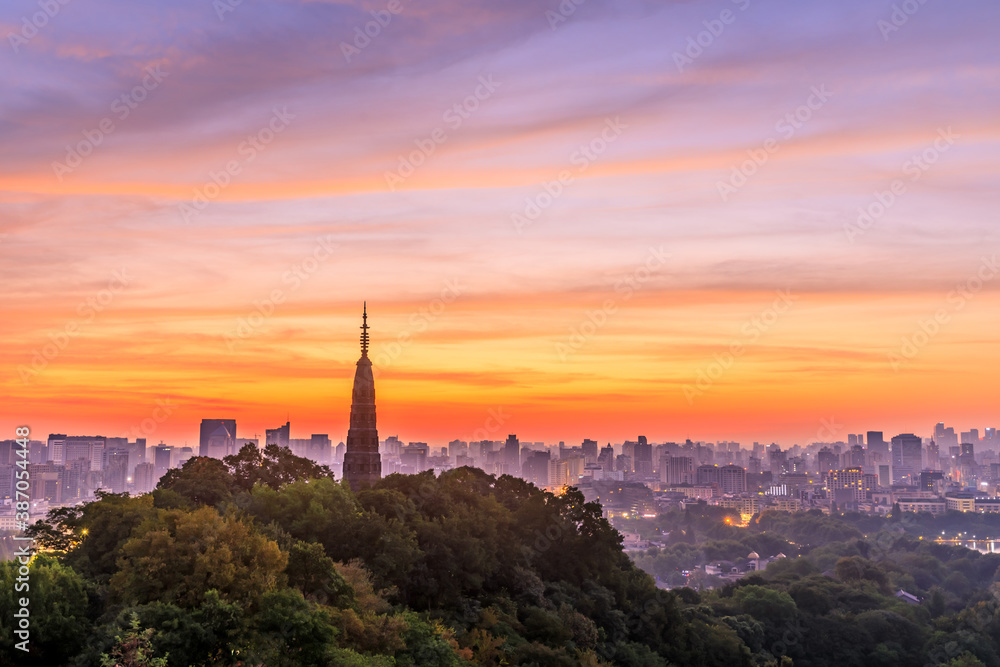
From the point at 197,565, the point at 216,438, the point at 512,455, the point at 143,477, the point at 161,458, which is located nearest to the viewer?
the point at 197,565

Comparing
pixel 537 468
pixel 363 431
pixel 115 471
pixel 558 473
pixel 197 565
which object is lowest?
pixel 197 565

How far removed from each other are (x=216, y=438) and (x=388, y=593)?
79405 millimetres

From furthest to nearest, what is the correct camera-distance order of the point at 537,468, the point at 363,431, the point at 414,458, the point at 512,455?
1. the point at 512,455
2. the point at 537,468
3. the point at 414,458
4. the point at 363,431

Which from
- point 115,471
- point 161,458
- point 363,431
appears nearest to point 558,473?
point 161,458

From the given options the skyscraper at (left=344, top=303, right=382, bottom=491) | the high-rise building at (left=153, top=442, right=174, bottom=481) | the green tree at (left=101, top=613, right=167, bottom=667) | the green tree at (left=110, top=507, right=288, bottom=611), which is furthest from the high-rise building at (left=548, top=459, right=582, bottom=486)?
the green tree at (left=101, top=613, right=167, bottom=667)

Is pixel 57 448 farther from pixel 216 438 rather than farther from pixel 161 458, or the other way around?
pixel 161 458

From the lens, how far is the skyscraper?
140 ft

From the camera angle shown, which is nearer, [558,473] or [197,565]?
[197,565]

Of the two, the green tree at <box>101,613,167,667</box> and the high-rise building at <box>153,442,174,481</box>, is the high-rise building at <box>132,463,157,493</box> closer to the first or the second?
the high-rise building at <box>153,442,174,481</box>

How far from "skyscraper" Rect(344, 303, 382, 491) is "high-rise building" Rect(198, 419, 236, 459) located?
209 feet

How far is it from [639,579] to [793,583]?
67.1 ft

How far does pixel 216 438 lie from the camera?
338ft

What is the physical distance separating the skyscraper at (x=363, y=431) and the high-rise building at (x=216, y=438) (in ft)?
209

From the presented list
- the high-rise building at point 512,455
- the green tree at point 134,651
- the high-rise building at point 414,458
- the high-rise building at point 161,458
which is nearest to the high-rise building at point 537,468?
the high-rise building at point 512,455
